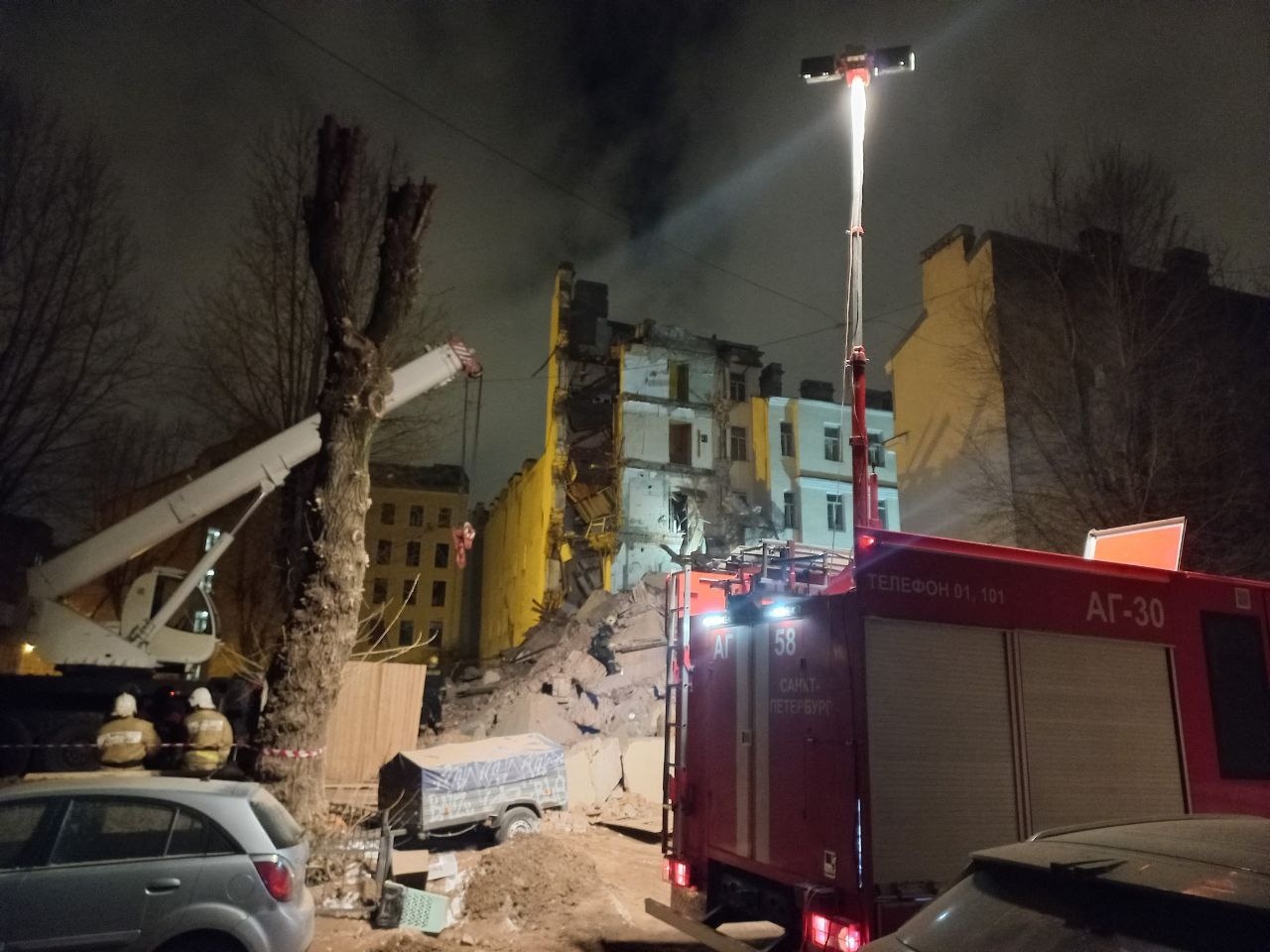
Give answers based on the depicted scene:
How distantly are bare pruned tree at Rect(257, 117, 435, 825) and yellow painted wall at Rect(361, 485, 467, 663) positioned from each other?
44.7 metres

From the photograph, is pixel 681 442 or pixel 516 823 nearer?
pixel 516 823

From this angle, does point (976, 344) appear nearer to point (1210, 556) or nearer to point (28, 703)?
point (1210, 556)

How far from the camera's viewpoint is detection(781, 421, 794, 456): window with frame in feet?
129

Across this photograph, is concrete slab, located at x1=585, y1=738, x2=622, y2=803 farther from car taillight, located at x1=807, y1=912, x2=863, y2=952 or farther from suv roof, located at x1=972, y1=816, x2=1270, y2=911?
suv roof, located at x1=972, y1=816, x2=1270, y2=911

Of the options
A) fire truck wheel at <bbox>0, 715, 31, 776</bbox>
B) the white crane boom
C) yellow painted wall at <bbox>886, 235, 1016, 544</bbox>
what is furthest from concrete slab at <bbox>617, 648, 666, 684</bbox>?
fire truck wheel at <bbox>0, 715, 31, 776</bbox>

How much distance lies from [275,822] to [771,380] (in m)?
40.1

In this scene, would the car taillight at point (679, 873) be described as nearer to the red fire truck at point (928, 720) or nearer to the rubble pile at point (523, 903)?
the red fire truck at point (928, 720)

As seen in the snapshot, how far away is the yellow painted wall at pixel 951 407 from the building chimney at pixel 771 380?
20.9 meters

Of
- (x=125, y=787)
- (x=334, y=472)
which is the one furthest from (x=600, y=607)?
(x=125, y=787)

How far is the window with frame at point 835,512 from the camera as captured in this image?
1534 inches

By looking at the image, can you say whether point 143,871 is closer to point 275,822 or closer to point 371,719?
point 275,822

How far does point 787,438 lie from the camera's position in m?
39.6

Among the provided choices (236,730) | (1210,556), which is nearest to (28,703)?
(236,730)

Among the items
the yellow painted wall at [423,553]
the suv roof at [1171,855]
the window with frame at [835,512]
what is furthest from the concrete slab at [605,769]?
the yellow painted wall at [423,553]
